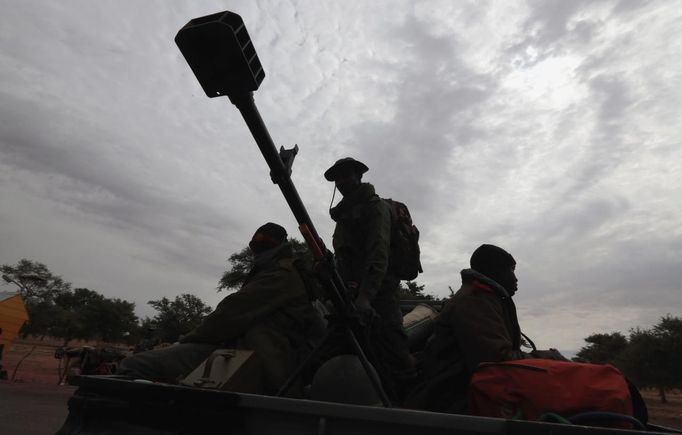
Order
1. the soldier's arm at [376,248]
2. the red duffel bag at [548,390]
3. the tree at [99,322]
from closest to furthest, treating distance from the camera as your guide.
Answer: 1. the red duffel bag at [548,390]
2. the soldier's arm at [376,248]
3. the tree at [99,322]

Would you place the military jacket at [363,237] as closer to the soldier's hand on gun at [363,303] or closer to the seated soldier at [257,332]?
the soldier's hand on gun at [363,303]

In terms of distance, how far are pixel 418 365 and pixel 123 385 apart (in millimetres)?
2055

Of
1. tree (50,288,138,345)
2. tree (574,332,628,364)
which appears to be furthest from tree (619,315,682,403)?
tree (50,288,138,345)

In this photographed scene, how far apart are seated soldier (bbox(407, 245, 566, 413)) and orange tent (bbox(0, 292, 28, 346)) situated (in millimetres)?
18264

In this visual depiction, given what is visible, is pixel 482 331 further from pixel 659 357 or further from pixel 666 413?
pixel 659 357

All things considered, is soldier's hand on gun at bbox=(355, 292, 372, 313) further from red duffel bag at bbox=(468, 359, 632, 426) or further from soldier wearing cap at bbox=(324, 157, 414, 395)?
red duffel bag at bbox=(468, 359, 632, 426)

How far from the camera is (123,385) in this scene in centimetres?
167

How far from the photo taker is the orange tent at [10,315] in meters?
15.6

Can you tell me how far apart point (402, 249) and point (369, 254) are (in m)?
0.53

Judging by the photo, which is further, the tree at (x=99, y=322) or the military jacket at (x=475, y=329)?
the tree at (x=99, y=322)

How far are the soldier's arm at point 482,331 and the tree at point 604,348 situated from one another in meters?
34.4

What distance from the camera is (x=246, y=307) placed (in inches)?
102

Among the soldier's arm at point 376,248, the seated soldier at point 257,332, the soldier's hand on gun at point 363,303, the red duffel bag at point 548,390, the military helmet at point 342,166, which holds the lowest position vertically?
the red duffel bag at point 548,390

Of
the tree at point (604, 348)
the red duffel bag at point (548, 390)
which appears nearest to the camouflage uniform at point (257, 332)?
the red duffel bag at point (548, 390)
